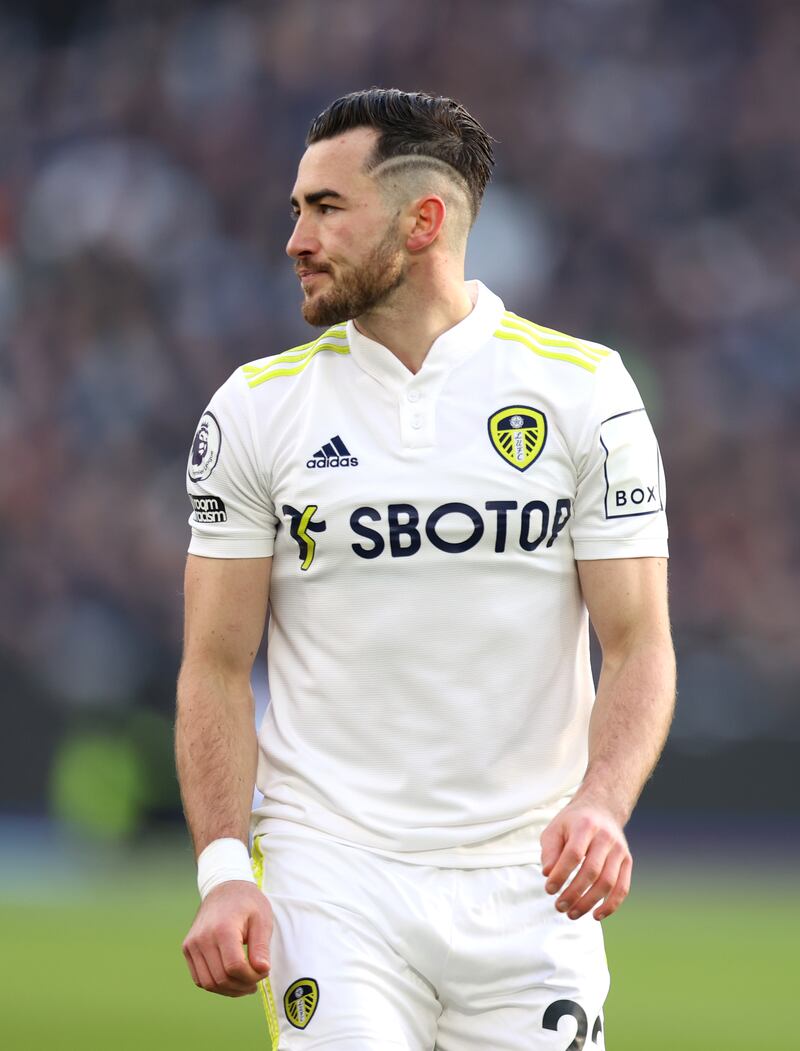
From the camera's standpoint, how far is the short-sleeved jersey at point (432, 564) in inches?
125

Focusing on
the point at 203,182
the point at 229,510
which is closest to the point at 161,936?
the point at 229,510

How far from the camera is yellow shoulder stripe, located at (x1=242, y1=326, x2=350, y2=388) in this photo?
11.3 ft

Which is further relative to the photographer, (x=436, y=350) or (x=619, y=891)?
(x=436, y=350)

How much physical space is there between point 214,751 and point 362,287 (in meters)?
0.94

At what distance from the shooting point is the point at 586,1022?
3.07 metres

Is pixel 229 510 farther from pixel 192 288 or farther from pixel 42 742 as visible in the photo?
pixel 192 288

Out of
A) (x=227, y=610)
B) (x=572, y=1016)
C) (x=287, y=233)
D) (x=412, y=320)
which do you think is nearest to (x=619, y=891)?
(x=572, y=1016)

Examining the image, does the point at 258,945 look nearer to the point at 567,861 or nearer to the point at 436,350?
the point at 567,861

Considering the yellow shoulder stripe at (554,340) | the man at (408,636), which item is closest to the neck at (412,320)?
the man at (408,636)

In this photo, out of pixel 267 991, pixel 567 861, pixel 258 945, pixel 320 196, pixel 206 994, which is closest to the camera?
pixel 567 861

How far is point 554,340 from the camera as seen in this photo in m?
3.44

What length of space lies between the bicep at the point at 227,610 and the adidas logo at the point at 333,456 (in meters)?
0.22

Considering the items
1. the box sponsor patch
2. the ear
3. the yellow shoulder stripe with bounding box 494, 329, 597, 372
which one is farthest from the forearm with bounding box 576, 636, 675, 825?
the ear

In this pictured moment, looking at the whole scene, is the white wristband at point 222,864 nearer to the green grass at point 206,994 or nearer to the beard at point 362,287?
the beard at point 362,287
